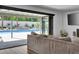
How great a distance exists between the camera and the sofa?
9.85 ft

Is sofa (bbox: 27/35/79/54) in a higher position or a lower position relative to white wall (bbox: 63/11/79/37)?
lower

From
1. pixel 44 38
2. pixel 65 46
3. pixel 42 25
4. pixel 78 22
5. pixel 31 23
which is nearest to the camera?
pixel 65 46

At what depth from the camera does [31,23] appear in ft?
33.3

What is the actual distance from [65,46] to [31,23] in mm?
7252

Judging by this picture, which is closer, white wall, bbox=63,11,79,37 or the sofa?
the sofa

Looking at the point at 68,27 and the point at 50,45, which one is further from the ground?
the point at 68,27

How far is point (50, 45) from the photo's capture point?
12.2ft

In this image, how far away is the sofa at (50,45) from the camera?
9.85ft

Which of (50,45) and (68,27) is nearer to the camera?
(50,45)

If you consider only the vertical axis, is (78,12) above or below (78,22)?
above
